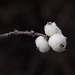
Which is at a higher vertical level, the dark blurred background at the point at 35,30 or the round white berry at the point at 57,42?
the dark blurred background at the point at 35,30

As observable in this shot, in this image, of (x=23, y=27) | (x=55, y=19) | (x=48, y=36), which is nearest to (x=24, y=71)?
(x=23, y=27)

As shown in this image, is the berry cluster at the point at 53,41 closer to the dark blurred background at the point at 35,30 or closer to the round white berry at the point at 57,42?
the round white berry at the point at 57,42

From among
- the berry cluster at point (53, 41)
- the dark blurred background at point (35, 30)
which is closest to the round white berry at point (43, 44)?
the berry cluster at point (53, 41)

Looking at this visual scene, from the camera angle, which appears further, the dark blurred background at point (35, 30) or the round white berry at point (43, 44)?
the dark blurred background at point (35, 30)

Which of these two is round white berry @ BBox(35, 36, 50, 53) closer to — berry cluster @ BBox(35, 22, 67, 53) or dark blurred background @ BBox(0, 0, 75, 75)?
berry cluster @ BBox(35, 22, 67, 53)

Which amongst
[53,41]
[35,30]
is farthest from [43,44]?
[35,30]

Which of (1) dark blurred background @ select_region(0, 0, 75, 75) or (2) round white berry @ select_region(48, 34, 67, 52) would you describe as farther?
(1) dark blurred background @ select_region(0, 0, 75, 75)

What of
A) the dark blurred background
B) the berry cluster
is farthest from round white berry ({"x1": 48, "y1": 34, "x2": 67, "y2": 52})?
the dark blurred background

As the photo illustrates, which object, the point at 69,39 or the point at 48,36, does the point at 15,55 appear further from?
the point at 48,36
